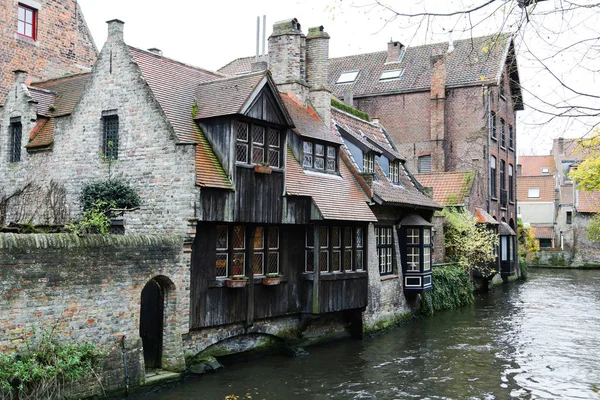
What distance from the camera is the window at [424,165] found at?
38344mm

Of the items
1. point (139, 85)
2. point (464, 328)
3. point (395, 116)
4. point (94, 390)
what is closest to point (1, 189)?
point (139, 85)

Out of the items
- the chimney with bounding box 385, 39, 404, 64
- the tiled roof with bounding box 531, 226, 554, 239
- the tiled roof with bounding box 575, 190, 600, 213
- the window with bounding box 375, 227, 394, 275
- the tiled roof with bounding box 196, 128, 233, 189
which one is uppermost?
the chimney with bounding box 385, 39, 404, 64

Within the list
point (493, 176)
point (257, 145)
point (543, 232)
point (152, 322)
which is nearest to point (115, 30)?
point (257, 145)

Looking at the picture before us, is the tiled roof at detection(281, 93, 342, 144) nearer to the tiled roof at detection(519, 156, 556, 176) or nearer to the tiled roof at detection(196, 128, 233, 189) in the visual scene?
the tiled roof at detection(196, 128, 233, 189)

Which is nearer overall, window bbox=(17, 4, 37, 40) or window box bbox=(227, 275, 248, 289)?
window box bbox=(227, 275, 248, 289)

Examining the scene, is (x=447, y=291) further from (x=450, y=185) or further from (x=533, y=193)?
(x=533, y=193)

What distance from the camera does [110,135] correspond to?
52.1 ft

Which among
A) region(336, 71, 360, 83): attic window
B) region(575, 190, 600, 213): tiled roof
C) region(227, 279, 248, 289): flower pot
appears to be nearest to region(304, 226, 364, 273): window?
region(227, 279, 248, 289): flower pot

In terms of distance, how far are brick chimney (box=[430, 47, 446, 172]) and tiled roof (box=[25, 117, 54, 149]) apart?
24833mm

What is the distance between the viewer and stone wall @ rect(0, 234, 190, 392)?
34.7 feet

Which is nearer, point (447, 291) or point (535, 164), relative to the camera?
point (447, 291)

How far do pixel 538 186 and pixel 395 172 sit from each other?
41577mm

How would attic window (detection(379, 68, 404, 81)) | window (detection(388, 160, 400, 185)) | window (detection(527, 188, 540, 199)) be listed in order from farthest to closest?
1. window (detection(527, 188, 540, 199))
2. attic window (detection(379, 68, 404, 81))
3. window (detection(388, 160, 400, 185))

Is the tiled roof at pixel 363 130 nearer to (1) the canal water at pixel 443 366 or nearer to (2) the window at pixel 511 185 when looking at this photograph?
(1) the canal water at pixel 443 366
